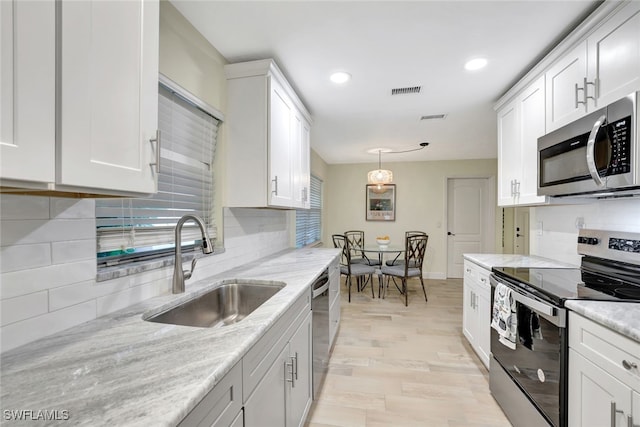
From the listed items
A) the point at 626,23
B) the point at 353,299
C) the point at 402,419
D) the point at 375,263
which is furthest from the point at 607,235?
the point at 375,263

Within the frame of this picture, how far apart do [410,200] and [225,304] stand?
4.90 meters

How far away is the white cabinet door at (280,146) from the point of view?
7.04ft

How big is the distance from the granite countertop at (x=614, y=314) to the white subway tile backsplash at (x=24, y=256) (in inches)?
77.6

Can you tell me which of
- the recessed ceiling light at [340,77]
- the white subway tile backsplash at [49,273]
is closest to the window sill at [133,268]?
the white subway tile backsplash at [49,273]

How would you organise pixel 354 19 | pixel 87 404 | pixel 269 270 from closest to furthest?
1. pixel 87 404
2. pixel 354 19
3. pixel 269 270

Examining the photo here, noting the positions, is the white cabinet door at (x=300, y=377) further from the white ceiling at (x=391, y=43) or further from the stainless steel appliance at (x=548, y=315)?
the white ceiling at (x=391, y=43)

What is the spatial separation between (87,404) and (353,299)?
13.1 ft

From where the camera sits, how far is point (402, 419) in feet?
6.08

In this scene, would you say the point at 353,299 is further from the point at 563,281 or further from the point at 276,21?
the point at 276,21

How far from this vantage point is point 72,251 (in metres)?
1.02

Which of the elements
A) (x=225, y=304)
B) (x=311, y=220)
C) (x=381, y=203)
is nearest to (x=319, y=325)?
(x=225, y=304)

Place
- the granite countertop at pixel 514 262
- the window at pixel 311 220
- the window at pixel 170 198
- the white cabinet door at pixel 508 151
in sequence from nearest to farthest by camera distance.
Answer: the window at pixel 170 198 → the granite countertop at pixel 514 262 → the white cabinet door at pixel 508 151 → the window at pixel 311 220

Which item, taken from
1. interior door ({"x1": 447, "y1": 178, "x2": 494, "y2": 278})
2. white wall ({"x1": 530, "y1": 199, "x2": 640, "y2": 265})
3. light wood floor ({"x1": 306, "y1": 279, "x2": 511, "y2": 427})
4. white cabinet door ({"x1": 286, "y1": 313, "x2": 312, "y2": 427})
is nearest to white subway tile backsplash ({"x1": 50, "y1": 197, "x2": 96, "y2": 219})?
white cabinet door ({"x1": 286, "y1": 313, "x2": 312, "y2": 427})

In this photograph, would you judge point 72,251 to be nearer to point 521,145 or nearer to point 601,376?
point 601,376
